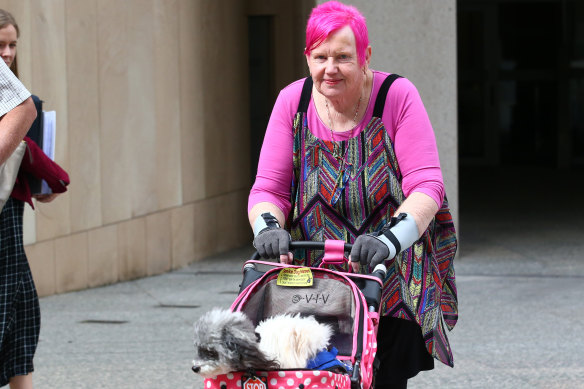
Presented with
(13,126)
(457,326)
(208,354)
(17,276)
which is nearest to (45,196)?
(17,276)

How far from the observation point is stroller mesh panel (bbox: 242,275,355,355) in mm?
3387

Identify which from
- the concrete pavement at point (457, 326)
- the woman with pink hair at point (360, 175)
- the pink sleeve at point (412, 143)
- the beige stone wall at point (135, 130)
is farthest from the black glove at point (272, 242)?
the beige stone wall at point (135, 130)

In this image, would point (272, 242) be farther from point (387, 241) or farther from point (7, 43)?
point (7, 43)

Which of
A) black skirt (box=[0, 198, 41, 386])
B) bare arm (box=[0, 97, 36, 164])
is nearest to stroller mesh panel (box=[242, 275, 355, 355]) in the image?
bare arm (box=[0, 97, 36, 164])

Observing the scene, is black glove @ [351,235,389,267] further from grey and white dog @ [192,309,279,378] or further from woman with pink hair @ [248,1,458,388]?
grey and white dog @ [192,309,279,378]

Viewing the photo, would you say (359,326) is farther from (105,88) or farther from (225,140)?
(225,140)

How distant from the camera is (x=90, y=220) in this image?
368 inches

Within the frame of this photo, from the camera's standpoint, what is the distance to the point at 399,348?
12.3ft

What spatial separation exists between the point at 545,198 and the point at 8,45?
40.3ft

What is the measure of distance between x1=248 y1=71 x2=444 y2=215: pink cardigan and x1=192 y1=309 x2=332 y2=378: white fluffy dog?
30.4 inches

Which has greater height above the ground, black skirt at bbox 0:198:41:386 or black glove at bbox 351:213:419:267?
black glove at bbox 351:213:419:267

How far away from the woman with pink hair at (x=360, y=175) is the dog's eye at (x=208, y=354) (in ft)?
2.06

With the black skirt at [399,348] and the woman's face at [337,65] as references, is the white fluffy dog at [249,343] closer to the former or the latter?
the black skirt at [399,348]

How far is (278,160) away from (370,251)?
0.62 meters
